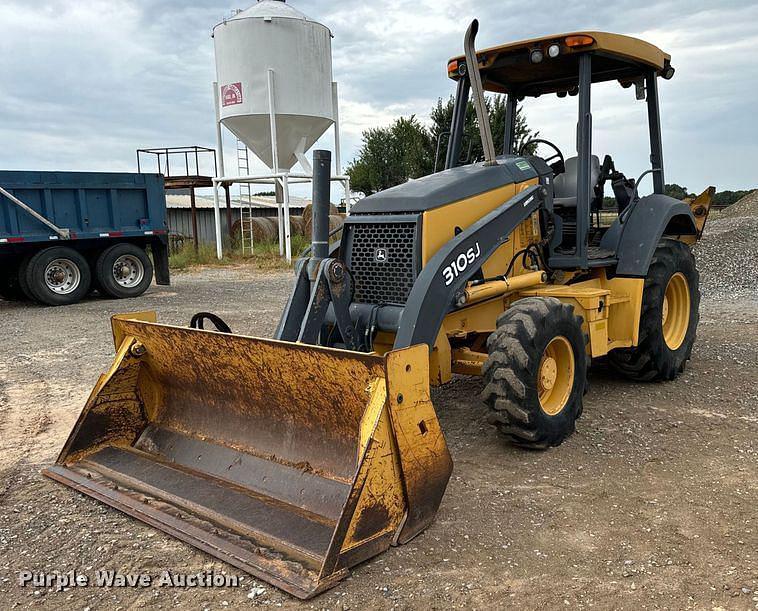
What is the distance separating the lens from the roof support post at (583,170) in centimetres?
506

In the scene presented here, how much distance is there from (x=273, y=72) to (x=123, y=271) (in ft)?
22.5

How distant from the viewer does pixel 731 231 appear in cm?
1552

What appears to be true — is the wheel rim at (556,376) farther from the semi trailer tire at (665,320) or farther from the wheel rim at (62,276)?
the wheel rim at (62,276)

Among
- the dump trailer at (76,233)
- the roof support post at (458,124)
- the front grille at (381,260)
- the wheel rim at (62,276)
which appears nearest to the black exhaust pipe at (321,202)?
the front grille at (381,260)

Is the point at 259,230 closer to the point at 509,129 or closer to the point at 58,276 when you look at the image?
the point at 58,276

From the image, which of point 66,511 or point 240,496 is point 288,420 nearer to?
point 240,496

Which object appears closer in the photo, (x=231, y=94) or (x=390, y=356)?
(x=390, y=356)

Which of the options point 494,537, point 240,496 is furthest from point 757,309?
point 240,496

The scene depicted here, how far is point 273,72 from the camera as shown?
1702 cm

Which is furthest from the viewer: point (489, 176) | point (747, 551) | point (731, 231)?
point (731, 231)

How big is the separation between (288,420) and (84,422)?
138cm

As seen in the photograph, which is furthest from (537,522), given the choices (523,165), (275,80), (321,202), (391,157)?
(391,157)

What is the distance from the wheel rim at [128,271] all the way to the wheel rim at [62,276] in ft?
2.55

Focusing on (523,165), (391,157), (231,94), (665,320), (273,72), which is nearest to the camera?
(523,165)
